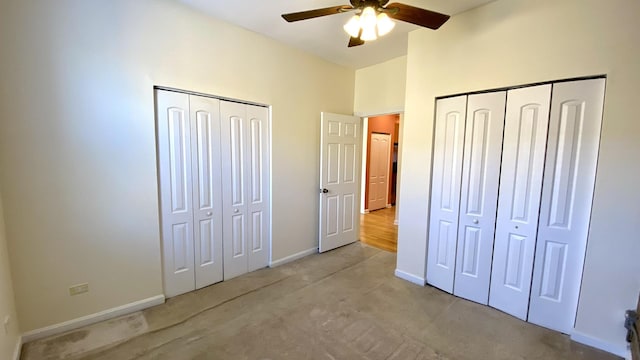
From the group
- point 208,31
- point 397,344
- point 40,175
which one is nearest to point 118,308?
point 40,175

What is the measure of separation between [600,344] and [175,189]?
3750 mm

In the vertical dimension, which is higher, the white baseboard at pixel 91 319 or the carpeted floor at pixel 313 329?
the white baseboard at pixel 91 319

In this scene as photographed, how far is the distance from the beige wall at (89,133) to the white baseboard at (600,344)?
360cm

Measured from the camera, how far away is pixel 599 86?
1953 millimetres

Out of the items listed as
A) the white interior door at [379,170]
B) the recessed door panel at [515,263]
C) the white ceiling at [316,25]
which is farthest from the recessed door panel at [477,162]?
the white interior door at [379,170]

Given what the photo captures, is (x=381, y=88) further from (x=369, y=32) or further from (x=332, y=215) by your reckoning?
(x=369, y=32)

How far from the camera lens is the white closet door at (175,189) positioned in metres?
2.47

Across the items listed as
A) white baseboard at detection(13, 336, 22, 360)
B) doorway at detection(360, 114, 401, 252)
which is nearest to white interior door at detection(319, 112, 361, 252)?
doorway at detection(360, 114, 401, 252)

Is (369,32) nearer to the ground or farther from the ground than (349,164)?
farther from the ground

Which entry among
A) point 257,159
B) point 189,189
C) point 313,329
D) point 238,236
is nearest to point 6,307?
point 189,189

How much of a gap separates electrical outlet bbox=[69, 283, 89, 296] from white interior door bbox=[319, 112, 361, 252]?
101 inches

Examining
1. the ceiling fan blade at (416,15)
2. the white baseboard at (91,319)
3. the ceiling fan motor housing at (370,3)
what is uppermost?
the ceiling fan motor housing at (370,3)

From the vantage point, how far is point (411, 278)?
3.05 meters

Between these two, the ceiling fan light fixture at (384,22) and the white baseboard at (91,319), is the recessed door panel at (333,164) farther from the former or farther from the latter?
the white baseboard at (91,319)
